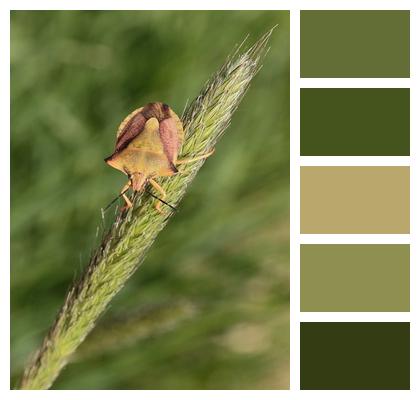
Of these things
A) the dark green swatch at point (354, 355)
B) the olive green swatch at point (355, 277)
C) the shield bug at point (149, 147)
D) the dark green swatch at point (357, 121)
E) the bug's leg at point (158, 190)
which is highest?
the dark green swatch at point (357, 121)

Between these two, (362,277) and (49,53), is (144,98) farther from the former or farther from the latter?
(362,277)

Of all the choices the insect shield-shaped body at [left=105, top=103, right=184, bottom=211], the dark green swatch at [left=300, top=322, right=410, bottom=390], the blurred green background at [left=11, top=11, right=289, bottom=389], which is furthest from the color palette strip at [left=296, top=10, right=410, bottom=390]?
the insect shield-shaped body at [left=105, top=103, right=184, bottom=211]

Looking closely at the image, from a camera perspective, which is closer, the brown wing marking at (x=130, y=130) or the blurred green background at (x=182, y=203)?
the brown wing marking at (x=130, y=130)

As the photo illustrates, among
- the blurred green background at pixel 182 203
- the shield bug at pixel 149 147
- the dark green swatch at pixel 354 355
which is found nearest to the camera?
the shield bug at pixel 149 147

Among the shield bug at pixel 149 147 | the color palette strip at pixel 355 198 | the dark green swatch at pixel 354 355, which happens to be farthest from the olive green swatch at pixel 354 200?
the shield bug at pixel 149 147

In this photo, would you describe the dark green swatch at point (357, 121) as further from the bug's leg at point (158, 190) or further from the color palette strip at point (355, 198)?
the bug's leg at point (158, 190)

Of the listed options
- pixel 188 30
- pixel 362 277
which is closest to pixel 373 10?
pixel 188 30
